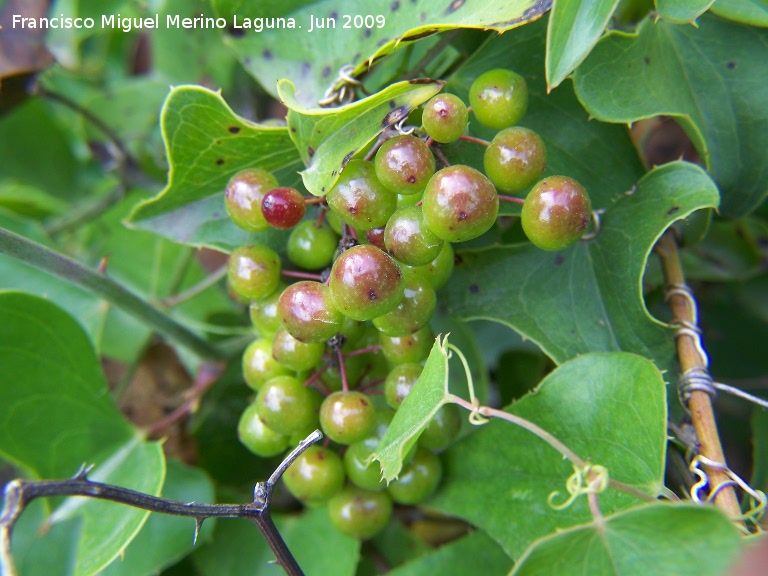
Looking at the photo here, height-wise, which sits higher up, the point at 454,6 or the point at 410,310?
the point at 454,6

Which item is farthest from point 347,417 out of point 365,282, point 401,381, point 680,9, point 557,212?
point 680,9

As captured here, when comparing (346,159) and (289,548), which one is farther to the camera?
(289,548)

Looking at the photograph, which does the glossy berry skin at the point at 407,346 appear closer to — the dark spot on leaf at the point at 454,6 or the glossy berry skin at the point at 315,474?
the glossy berry skin at the point at 315,474

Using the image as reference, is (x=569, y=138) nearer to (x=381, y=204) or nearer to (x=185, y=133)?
(x=381, y=204)

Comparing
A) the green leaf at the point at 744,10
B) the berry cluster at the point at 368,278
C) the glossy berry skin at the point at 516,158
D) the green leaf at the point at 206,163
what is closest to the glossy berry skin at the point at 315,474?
the berry cluster at the point at 368,278

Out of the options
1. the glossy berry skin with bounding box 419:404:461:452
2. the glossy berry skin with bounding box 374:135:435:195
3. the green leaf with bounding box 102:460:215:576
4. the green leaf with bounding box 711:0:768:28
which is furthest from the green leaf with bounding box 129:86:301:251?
the green leaf with bounding box 711:0:768:28

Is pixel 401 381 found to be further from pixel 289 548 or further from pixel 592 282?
pixel 289 548

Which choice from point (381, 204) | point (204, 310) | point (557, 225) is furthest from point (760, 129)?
point (204, 310)
